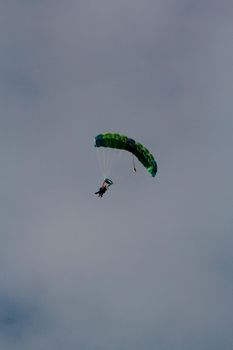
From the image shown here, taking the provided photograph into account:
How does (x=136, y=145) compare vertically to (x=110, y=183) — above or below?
above

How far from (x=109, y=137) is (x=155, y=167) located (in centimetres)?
631

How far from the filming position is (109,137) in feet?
164

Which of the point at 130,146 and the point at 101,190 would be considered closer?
the point at 130,146

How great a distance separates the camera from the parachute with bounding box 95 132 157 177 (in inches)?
1978

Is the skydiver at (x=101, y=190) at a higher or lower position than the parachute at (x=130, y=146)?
lower

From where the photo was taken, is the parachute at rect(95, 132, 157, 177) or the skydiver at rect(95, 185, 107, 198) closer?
the parachute at rect(95, 132, 157, 177)

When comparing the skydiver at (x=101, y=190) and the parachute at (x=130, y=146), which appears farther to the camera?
the skydiver at (x=101, y=190)

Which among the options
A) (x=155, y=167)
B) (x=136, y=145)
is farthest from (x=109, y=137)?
(x=155, y=167)

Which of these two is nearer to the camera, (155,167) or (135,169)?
(135,169)

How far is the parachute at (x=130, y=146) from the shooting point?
50.2 meters

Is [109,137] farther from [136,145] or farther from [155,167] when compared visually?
[155,167]

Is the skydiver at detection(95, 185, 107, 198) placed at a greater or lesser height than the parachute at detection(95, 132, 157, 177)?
lesser

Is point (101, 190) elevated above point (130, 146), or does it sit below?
below

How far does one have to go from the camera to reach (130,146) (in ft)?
167
